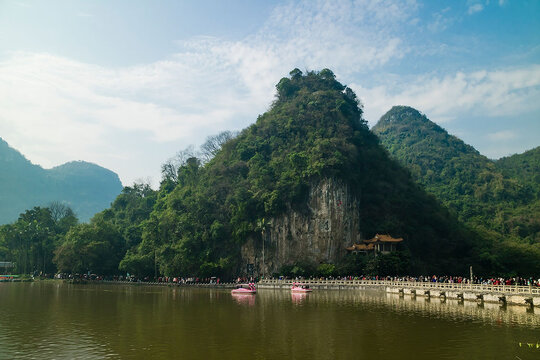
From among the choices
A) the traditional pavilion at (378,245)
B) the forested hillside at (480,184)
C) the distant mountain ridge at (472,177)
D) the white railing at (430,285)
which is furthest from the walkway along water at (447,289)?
the distant mountain ridge at (472,177)

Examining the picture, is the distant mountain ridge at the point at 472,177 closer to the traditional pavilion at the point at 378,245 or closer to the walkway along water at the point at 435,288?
the traditional pavilion at the point at 378,245

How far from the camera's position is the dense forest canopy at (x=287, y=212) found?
247 feet

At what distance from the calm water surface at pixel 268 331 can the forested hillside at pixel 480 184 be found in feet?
175

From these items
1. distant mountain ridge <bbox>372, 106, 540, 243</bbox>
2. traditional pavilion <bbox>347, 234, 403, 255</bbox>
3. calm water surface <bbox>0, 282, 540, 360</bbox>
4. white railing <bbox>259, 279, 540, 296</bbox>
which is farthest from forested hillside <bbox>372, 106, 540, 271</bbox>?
calm water surface <bbox>0, 282, 540, 360</bbox>

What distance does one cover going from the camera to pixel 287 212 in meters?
76.0

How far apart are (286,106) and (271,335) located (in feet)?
262

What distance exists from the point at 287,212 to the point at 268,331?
165 ft

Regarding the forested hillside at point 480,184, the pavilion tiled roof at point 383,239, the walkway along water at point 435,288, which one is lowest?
the walkway along water at point 435,288

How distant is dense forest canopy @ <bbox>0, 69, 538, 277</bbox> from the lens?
247ft

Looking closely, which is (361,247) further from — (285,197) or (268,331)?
(268,331)

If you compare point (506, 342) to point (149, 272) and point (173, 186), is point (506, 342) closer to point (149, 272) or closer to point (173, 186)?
point (149, 272)

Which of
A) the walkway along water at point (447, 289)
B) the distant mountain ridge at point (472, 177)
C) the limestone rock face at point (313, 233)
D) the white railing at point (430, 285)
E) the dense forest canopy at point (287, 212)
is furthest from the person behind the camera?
the distant mountain ridge at point (472, 177)

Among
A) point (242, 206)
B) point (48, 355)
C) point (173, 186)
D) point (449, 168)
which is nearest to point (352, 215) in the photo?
point (242, 206)

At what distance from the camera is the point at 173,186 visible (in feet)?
349
